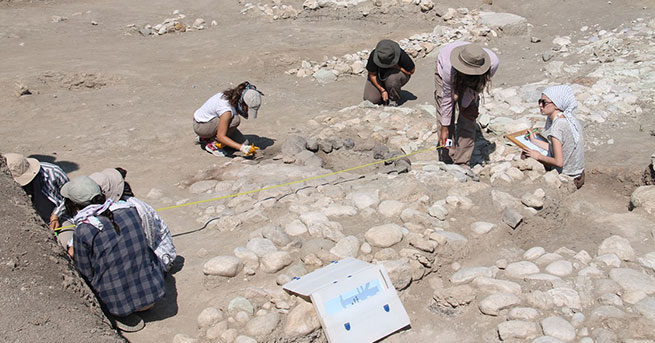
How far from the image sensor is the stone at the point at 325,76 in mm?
9367

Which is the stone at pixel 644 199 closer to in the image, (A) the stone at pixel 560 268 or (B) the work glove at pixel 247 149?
(A) the stone at pixel 560 268

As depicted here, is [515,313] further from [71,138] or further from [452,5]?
[452,5]

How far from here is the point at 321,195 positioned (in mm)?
5012

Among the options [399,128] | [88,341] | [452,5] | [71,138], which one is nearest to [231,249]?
[88,341]

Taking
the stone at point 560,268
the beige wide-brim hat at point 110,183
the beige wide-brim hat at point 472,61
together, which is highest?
the beige wide-brim hat at point 472,61

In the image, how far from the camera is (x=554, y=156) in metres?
4.99

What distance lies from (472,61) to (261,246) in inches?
96.5

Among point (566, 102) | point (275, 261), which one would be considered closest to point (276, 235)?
point (275, 261)

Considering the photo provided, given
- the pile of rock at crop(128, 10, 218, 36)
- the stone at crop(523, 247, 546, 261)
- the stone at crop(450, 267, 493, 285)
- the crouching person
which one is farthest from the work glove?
the pile of rock at crop(128, 10, 218, 36)

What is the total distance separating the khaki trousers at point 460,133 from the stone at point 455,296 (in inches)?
89.5

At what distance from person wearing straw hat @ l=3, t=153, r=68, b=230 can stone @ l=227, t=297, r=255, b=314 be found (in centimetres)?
159

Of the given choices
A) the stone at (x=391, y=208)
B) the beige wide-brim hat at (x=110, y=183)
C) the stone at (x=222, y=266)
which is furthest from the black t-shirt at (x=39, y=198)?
the stone at (x=391, y=208)

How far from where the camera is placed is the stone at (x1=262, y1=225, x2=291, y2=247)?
4.14m

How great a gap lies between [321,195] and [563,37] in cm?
717
